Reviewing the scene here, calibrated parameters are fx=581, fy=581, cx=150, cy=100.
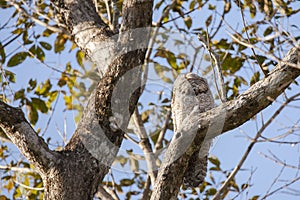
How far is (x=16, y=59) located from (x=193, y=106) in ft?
4.91

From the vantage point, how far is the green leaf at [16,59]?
357 centimetres

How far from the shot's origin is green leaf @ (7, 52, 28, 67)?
11.7ft

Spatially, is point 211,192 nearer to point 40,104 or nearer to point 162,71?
point 162,71

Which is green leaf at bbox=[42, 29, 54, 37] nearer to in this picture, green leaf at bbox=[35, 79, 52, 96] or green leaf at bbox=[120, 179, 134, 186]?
green leaf at bbox=[35, 79, 52, 96]

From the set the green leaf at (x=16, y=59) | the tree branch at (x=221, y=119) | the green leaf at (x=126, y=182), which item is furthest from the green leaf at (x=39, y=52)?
the tree branch at (x=221, y=119)

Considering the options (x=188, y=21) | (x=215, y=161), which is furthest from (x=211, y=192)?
(x=188, y=21)

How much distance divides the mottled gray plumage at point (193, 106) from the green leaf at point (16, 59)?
4.26 feet

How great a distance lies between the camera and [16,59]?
3584 mm

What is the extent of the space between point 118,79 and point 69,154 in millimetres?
398

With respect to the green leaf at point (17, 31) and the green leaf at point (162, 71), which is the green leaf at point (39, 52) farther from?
the green leaf at point (162, 71)

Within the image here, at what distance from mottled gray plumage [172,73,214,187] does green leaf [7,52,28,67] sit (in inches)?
51.1

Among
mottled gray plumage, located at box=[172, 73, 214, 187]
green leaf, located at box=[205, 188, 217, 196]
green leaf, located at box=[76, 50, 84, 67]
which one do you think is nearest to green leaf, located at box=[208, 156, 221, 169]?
green leaf, located at box=[205, 188, 217, 196]

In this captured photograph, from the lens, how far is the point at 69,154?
2.35 m

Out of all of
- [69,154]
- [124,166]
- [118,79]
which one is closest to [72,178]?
[69,154]
